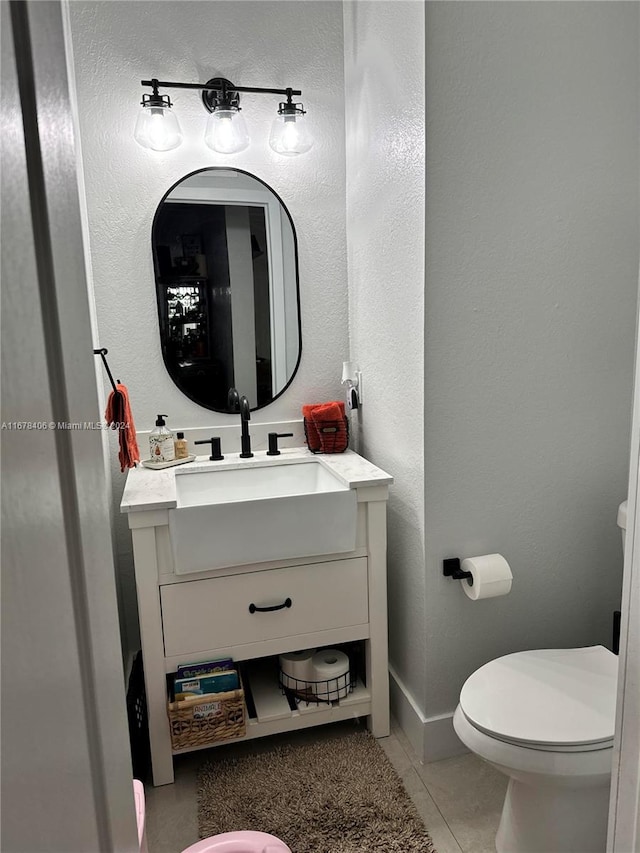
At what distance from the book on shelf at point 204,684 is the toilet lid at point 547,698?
0.68 metres

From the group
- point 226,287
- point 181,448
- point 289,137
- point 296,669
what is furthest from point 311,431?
point 289,137

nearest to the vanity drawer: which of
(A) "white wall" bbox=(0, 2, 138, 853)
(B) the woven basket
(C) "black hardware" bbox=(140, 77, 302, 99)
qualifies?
(B) the woven basket

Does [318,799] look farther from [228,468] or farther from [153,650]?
[228,468]

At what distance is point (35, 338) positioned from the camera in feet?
1.31

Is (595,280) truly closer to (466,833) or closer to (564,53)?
(564,53)

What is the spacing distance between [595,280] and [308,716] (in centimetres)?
159

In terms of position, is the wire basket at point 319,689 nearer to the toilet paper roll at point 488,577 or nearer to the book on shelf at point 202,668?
the book on shelf at point 202,668

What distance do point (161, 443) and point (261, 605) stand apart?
2.16 feet

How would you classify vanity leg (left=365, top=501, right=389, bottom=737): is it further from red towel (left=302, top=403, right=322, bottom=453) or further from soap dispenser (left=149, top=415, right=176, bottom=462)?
soap dispenser (left=149, top=415, right=176, bottom=462)

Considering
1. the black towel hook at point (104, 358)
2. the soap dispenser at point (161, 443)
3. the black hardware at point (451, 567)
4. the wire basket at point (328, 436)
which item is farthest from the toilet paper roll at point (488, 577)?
the black towel hook at point (104, 358)

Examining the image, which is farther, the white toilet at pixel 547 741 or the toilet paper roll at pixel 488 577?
the toilet paper roll at pixel 488 577

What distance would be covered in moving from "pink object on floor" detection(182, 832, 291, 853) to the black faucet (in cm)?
120

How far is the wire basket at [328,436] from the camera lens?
225 centimetres

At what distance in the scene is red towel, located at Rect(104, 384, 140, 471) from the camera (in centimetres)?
188
